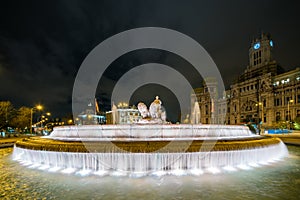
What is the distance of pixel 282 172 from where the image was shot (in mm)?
10102

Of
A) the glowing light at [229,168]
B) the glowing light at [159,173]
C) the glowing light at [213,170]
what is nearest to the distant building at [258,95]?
the glowing light at [229,168]

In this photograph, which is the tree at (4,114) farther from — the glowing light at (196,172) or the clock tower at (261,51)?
the clock tower at (261,51)

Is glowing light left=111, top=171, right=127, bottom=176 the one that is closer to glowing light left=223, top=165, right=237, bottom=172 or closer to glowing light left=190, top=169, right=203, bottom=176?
glowing light left=190, top=169, right=203, bottom=176

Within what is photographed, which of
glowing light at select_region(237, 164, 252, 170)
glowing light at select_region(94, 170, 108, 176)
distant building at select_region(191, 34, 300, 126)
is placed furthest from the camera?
distant building at select_region(191, 34, 300, 126)

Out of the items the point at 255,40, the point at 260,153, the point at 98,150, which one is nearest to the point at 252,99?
the point at 255,40

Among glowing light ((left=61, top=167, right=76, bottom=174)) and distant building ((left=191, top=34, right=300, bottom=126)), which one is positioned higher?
distant building ((left=191, top=34, right=300, bottom=126))

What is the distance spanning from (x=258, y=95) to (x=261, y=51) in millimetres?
25167

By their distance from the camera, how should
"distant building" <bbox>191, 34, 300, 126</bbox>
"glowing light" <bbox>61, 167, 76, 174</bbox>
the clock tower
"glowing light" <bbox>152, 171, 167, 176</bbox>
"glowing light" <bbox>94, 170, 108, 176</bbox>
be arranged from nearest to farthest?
"glowing light" <bbox>152, 171, 167, 176</bbox> < "glowing light" <bbox>94, 170, 108, 176</bbox> < "glowing light" <bbox>61, 167, 76, 174</bbox> < "distant building" <bbox>191, 34, 300, 126</bbox> < the clock tower

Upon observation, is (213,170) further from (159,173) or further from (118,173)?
(118,173)

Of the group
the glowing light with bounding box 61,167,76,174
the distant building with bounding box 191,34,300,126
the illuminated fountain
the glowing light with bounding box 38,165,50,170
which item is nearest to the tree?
the illuminated fountain

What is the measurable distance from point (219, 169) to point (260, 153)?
3704mm

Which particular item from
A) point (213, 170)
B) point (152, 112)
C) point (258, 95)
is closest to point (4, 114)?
point (152, 112)

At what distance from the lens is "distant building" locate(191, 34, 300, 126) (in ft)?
237

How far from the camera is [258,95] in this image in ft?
282
